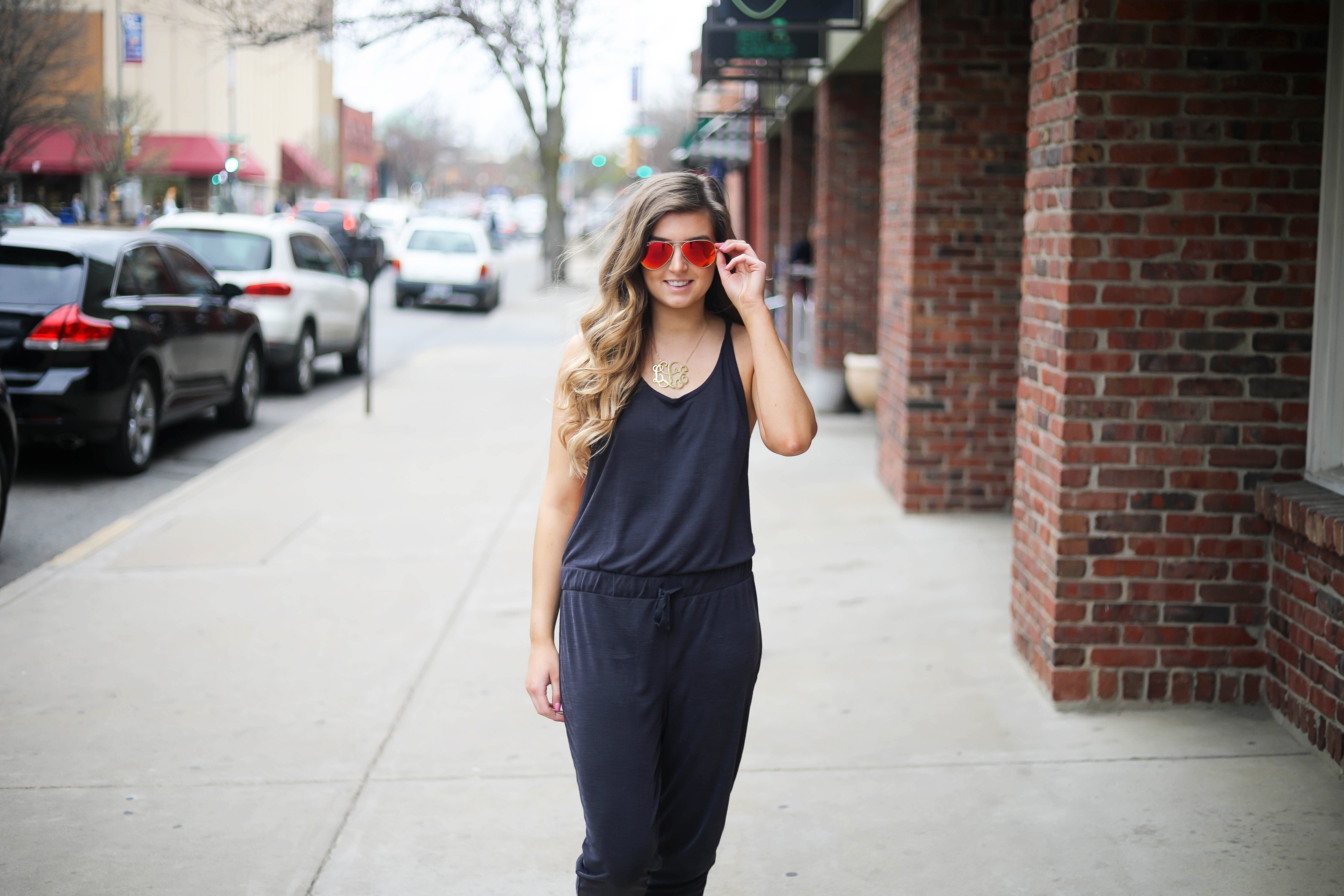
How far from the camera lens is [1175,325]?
4.59m

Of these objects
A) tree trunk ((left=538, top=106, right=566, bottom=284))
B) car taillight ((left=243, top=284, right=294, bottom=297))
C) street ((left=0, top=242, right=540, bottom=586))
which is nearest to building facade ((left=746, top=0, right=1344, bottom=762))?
street ((left=0, top=242, right=540, bottom=586))

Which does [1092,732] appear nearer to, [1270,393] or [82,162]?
[1270,393]

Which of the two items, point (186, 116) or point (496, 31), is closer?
point (496, 31)

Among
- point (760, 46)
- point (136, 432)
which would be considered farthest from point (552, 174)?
point (136, 432)

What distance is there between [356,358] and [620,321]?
13746 millimetres

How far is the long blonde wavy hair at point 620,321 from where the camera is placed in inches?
104

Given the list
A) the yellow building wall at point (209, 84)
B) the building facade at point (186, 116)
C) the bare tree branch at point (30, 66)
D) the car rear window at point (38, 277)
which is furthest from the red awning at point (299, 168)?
the car rear window at point (38, 277)

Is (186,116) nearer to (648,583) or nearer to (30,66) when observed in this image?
(30,66)

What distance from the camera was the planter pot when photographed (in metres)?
11.3

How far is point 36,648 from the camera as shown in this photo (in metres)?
5.59

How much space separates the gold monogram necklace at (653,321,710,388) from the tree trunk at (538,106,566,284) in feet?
97.5

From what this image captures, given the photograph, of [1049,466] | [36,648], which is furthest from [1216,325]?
[36,648]

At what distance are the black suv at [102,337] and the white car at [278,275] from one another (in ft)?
8.17

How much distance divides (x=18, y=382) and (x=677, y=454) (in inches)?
281
